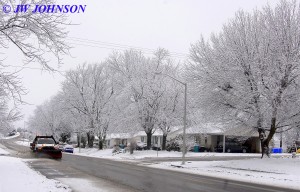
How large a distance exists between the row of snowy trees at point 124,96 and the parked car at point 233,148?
11.8m

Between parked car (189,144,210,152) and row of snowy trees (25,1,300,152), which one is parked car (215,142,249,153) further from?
row of snowy trees (25,1,300,152)

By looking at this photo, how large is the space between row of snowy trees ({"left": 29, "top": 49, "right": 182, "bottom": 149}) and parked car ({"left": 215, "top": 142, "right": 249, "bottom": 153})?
11778 mm

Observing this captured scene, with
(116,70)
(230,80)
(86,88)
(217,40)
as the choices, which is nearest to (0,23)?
(230,80)

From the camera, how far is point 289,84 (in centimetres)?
2558

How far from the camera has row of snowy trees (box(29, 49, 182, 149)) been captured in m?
47.8

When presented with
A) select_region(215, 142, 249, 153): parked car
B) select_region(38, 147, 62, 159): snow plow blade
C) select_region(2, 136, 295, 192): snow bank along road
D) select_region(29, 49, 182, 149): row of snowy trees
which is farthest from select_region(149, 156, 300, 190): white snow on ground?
select_region(215, 142, 249, 153): parked car

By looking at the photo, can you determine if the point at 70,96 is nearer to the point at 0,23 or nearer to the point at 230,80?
the point at 230,80

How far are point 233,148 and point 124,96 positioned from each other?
19651mm

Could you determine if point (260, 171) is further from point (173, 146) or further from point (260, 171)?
point (173, 146)

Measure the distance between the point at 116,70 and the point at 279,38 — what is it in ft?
104

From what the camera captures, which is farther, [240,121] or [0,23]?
[240,121]

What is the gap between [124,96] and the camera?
4931 cm

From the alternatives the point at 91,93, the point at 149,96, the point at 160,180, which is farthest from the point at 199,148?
the point at 160,180

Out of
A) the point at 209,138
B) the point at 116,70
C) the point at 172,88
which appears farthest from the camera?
the point at 209,138
